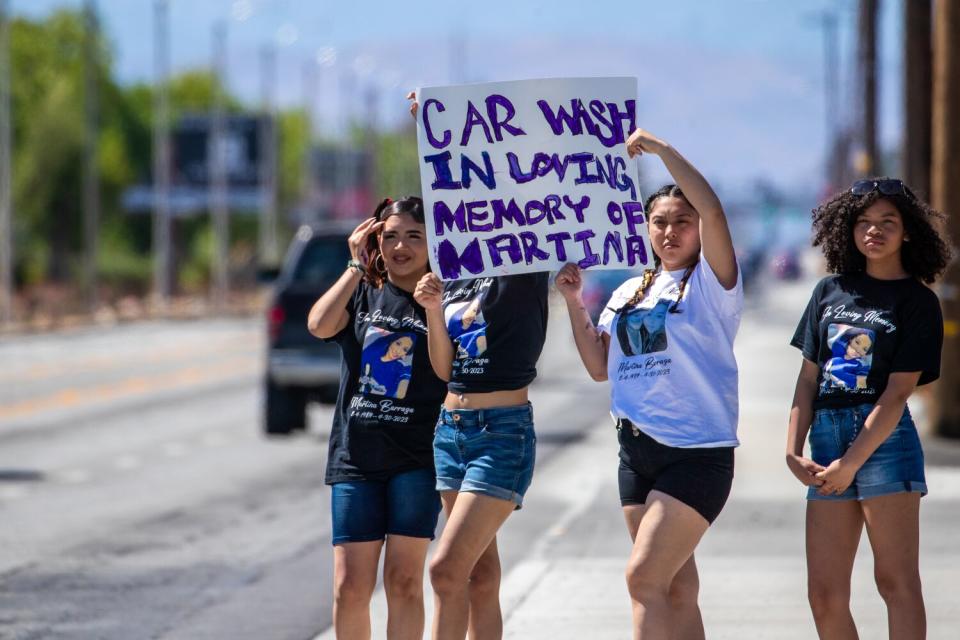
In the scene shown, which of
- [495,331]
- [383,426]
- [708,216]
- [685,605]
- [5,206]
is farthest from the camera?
[5,206]

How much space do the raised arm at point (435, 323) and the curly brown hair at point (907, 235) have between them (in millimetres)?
1285

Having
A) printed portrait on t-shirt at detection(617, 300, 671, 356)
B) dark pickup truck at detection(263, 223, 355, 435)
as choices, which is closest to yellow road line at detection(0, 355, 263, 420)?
dark pickup truck at detection(263, 223, 355, 435)

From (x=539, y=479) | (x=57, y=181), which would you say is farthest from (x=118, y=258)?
(x=539, y=479)

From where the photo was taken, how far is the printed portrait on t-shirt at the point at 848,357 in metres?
6.11

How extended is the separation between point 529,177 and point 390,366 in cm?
82

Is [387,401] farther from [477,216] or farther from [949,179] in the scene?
[949,179]

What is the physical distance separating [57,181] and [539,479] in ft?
221

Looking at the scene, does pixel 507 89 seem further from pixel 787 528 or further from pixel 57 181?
pixel 57 181

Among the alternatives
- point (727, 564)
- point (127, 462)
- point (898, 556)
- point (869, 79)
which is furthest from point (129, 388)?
point (898, 556)

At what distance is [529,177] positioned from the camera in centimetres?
669

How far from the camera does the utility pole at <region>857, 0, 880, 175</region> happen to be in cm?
3447

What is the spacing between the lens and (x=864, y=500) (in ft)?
20.0

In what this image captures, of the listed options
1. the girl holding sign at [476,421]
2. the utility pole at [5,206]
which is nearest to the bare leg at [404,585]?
the girl holding sign at [476,421]

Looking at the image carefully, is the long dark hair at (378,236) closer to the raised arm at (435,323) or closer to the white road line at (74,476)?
the raised arm at (435,323)
